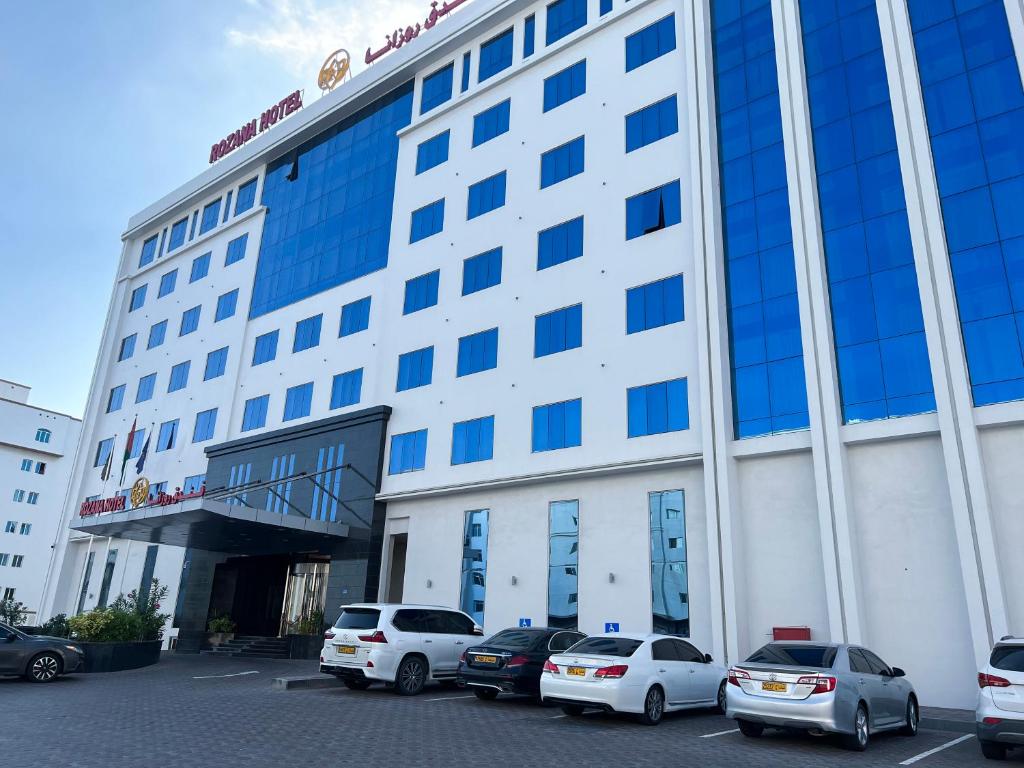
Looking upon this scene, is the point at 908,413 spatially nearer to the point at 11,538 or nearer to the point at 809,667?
the point at 809,667

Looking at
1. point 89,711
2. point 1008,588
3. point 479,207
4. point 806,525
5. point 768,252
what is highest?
point 479,207

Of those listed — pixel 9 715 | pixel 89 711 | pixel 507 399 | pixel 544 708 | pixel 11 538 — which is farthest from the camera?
pixel 11 538

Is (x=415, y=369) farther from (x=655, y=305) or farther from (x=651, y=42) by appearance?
(x=651, y=42)

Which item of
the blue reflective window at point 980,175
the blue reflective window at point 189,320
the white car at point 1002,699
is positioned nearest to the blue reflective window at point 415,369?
the blue reflective window at point 980,175

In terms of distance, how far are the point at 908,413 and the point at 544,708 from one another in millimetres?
11180

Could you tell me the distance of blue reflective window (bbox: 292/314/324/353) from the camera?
35531 millimetres

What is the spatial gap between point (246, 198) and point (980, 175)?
3792 cm

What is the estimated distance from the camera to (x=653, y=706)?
13.2 m

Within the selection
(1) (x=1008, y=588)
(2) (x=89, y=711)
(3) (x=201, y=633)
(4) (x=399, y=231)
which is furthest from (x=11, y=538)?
(1) (x=1008, y=588)

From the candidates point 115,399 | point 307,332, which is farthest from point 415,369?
point 115,399

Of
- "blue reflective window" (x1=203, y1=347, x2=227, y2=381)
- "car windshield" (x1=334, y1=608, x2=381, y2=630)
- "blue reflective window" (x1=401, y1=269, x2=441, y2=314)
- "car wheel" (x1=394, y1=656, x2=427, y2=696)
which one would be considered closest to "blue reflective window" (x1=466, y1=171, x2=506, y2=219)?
"blue reflective window" (x1=401, y1=269, x2=441, y2=314)

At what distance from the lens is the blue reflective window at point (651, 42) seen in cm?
2655

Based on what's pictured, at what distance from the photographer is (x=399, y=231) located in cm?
3338

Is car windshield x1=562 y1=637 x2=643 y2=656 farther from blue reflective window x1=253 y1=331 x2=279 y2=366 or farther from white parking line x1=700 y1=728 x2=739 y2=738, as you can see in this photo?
blue reflective window x1=253 y1=331 x2=279 y2=366
